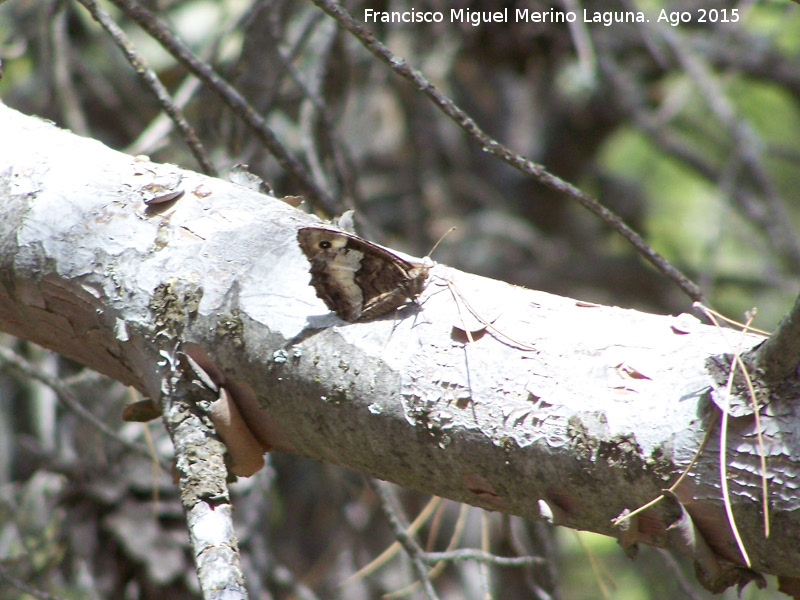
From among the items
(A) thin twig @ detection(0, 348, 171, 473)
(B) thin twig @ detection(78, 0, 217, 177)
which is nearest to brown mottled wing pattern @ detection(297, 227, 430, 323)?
(B) thin twig @ detection(78, 0, 217, 177)

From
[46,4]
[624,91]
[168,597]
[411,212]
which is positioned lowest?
[168,597]

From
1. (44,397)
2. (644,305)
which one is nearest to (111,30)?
(44,397)

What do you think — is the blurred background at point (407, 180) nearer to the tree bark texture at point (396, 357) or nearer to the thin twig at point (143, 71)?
the thin twig at point (143, 71)

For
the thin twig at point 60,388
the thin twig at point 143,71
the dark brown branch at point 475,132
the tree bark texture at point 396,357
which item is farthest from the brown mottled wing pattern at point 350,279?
the thin twig at point 60,388

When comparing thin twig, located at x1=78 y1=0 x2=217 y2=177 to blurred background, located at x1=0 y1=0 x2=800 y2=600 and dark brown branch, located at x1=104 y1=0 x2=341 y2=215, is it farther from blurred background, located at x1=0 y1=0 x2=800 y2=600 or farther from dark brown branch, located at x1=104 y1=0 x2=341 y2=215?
blurred background, located at x1=0 y1=0 x2=800 y2=600

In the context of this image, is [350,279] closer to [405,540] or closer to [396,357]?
[396,357]

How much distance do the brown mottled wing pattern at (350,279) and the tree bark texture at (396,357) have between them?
2cm

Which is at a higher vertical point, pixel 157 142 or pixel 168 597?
pixel 157 142

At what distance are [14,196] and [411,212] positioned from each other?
1857mm

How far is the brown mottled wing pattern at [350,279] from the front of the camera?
890 millimetres

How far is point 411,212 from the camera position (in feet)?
9.01

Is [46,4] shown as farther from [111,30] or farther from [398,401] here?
[398,401]

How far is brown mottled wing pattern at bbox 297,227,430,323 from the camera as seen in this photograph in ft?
2.92

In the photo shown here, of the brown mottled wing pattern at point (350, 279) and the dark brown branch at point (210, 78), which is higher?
the dark brown branch at point (210, 78)
